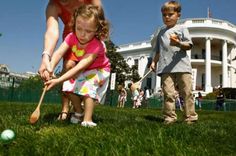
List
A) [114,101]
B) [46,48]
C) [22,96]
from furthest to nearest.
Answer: [114,101]
[22,96]
[46,48]

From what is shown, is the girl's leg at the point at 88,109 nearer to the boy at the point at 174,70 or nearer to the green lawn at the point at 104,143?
the green lawn at the point at 104,143

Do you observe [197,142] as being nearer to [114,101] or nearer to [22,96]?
[22,96]

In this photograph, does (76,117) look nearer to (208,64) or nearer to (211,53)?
(208,64)

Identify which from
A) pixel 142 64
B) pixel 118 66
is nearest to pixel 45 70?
pixel 118 66

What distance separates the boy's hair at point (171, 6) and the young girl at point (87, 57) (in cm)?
178

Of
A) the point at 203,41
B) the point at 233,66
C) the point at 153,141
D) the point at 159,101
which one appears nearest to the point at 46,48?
the point at 153,141

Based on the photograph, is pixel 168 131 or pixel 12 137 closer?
pixel 12 137

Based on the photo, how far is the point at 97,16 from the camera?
362 centimetres

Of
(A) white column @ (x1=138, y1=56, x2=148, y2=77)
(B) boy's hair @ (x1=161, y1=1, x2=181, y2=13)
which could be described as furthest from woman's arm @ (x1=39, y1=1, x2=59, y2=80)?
(A) white column @ (x1=138, y1=56, x2=148, y2=77)

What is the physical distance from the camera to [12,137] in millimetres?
2408

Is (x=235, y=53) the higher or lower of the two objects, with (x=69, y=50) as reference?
higher

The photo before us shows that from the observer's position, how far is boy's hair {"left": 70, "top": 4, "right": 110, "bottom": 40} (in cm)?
359

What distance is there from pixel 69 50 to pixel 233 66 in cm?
5516

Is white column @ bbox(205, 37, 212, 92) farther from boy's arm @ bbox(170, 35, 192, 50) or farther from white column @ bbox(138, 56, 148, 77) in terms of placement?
boy's arm @ bbox(170, 35, 192, 50)
